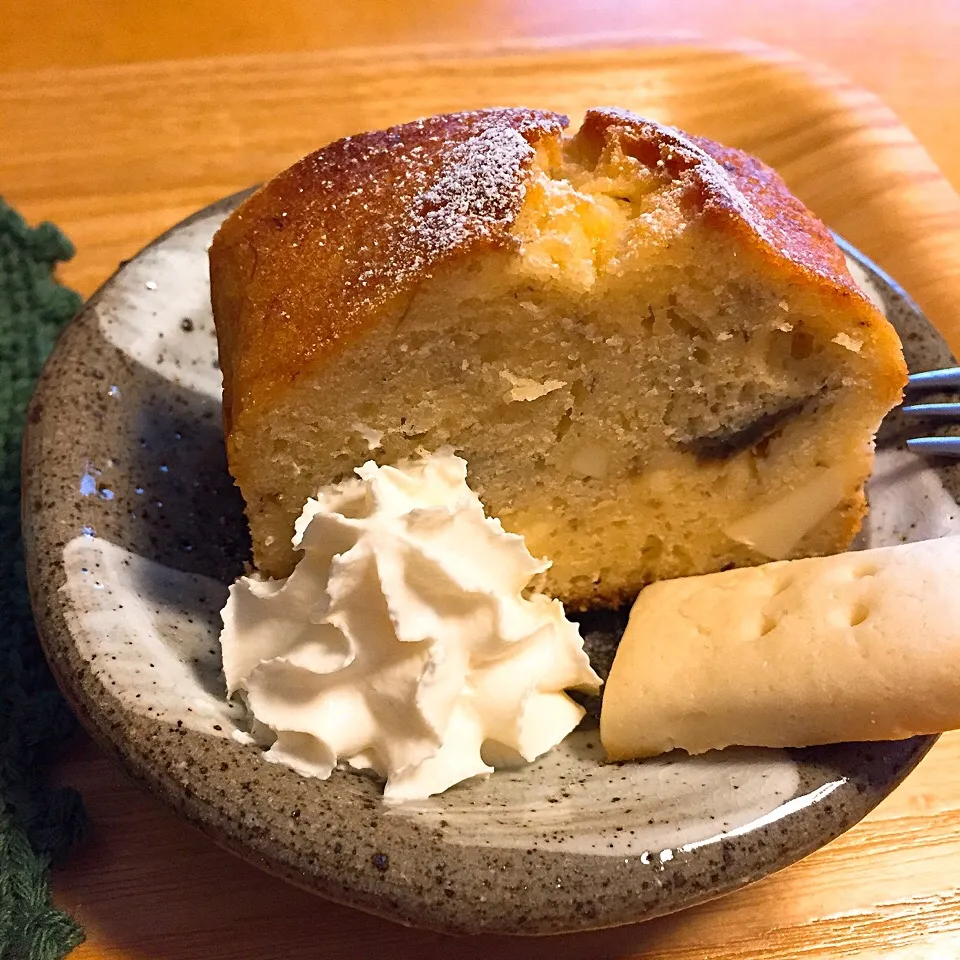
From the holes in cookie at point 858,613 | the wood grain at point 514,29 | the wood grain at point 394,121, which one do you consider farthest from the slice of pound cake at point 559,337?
the wood grain at point 514,29

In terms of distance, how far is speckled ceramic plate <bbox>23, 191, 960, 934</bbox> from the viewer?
29.0 inches

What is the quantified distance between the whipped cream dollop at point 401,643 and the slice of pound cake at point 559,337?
0.21 ft

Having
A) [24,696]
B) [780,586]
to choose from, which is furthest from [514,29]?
[24,696]

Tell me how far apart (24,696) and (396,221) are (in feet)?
1.89

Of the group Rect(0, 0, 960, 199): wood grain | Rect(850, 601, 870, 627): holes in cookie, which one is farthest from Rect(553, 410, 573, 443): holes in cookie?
Rect(0, 0, 960, 199): wood grain

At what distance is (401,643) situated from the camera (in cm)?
89

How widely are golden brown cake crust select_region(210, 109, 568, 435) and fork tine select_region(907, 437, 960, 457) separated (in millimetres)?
514

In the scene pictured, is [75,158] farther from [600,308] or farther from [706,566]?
[706,566]

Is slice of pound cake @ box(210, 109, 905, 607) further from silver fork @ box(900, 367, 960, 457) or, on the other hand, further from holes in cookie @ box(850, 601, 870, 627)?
holes in cookie @ box(850, 601, 870, 627)

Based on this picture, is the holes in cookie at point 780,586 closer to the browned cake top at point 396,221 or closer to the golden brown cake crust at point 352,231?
the browned cake top at point 396,221

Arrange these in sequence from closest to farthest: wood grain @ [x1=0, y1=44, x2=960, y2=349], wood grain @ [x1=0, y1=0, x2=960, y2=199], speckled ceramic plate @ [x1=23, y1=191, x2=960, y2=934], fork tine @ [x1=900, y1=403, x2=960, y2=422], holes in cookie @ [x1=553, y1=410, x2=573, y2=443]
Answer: speckled ceramic plate @ [x1=23, y1=191, x2=960, y2=934]
holes in cookie @ [x1=553, y1=410, x2=573, y2=443]
fork tine @ [x1=900, y1=403, x2=960, y2=422]
wood grain @ [x1=0, y1=44, x2=960, y2=349]
wood grain @ [x1=0, y1=0, x2=960, y2=199]

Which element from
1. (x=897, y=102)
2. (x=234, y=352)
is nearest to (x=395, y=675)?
(x=234, y=352)

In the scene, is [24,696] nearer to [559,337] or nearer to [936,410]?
[559,337]

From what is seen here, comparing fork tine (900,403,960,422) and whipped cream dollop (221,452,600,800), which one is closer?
whipped cream dollop (221,452,600,800)
